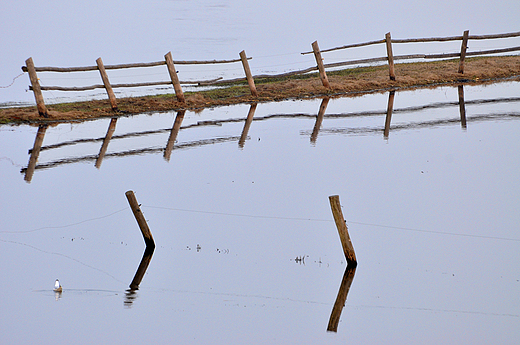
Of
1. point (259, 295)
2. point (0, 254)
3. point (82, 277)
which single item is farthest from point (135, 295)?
point (0, 254)

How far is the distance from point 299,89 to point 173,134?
592cm

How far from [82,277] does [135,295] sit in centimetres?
88

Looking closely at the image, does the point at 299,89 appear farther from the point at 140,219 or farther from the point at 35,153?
the point at 140,219

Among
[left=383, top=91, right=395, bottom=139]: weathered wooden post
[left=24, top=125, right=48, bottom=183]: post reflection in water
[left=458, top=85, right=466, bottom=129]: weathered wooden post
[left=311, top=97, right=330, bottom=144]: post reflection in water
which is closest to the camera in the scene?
[left=24, top=125, right=48, bottom=183]: post reflection in water

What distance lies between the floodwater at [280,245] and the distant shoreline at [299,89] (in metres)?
2.74

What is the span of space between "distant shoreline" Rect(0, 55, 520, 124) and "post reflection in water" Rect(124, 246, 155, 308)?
9830mm

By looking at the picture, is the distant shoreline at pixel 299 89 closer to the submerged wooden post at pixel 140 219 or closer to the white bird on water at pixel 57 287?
the submerged wooden post at pixel 140 219

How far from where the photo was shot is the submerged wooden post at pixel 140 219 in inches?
364

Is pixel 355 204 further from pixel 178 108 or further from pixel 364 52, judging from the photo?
pixel 364 52

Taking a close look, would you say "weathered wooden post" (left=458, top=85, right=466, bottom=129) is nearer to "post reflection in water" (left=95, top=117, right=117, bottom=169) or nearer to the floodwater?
the floodwater

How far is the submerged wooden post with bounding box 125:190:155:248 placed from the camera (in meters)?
9.25

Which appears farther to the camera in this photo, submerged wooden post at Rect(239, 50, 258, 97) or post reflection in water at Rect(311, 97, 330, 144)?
submerged wooden post at Rect(239, 50, 258, 97)

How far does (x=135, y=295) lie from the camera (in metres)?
8.22

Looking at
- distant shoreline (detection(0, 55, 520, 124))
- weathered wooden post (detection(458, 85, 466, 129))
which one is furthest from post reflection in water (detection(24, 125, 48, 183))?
weathered wooden post (detection(458, 85, 466, 129))
